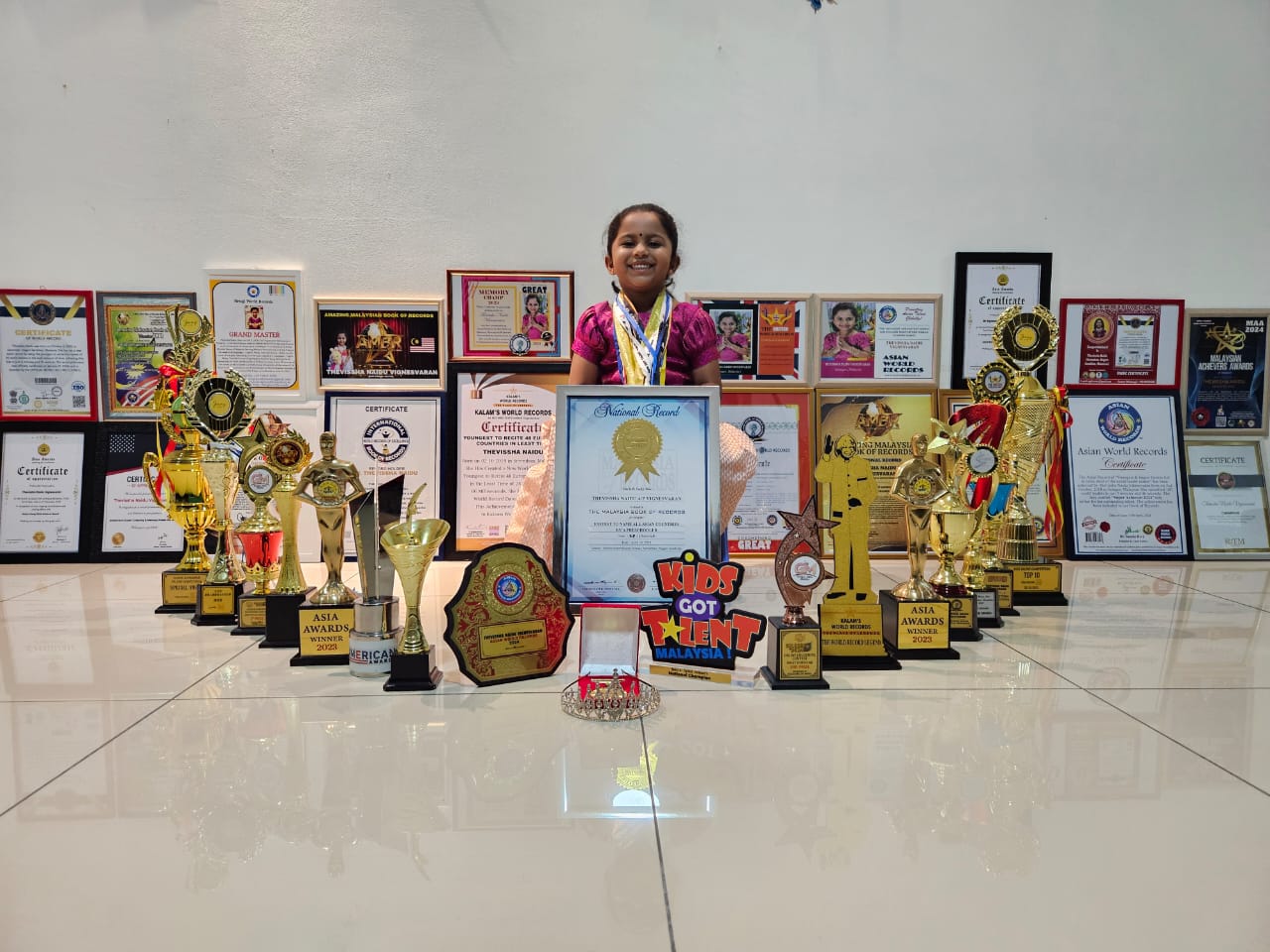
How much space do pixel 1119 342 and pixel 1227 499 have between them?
0.79 metres

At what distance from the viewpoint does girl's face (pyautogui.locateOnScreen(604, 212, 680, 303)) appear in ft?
8.06

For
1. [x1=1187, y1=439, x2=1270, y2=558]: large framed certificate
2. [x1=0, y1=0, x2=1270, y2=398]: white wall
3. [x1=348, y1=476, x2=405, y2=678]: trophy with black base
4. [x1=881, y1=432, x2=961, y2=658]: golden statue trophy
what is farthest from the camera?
[x1=1187, y1=439, x2=1270, y2=558]: large framed certificate

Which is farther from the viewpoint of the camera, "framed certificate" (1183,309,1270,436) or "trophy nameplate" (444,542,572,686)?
"framed certificate" (1183,309,1270,436)

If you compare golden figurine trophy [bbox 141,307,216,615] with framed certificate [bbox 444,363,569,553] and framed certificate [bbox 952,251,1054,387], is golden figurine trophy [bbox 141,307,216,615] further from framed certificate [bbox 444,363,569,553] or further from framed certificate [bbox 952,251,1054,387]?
framed certificate [bbox 952,251,1054,387]

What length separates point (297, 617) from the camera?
1.93m

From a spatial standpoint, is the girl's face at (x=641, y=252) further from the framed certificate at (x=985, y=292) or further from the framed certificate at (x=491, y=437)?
the framed certificate at (x=985, y=292)

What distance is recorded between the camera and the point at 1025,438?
Result: 239cm

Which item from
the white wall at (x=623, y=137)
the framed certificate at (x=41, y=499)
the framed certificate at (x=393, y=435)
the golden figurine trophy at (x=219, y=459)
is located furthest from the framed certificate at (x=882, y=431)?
the framed certificate at (x=41, y=499)

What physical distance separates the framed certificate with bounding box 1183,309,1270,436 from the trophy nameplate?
3.01m

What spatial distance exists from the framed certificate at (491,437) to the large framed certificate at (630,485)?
112 cm

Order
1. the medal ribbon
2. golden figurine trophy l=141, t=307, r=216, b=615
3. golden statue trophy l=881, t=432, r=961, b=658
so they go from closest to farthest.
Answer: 1. golden statue trophy l=881, t=432, r=961, b=658
2. golden figurine trophy l=141, t=307, r=216, b=615
3. the medal ribbon

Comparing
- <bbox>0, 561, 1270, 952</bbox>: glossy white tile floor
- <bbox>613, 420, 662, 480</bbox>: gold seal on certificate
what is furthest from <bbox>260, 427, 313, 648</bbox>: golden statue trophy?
<bbox>613, 420, 662, 480</bbox>: gold seal on certificate

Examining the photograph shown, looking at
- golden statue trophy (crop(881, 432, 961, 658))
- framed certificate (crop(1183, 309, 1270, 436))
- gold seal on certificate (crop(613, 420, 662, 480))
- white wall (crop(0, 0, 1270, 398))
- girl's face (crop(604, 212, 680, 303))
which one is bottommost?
golden statue trophy (crop(881, 432, 961, 658))

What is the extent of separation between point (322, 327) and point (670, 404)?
1740 mm
